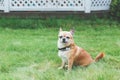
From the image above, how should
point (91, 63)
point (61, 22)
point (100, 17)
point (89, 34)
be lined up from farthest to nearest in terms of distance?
point (100, 17)
point (61, 22)
point (89, 34)
point (91, 63)

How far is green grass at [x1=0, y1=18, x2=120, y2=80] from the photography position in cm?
650

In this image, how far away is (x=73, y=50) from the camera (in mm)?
6914

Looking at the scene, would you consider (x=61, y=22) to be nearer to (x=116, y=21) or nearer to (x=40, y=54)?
(x=116, y=21)

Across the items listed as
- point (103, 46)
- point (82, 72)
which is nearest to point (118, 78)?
point (82, 72)

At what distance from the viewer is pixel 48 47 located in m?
8.88

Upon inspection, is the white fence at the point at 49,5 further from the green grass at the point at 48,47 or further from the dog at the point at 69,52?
the dog at the point at 69,52

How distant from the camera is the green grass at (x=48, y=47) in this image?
650cm

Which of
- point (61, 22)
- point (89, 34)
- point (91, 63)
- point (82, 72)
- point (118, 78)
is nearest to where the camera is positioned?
point (118, 78)

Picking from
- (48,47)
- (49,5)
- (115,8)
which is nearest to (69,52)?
(48,47)

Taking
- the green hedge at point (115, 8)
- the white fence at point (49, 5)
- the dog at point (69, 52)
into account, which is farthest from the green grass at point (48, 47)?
the white fence at point (49, 5)

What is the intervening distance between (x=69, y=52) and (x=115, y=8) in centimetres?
652

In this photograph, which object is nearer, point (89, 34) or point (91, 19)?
point (89, 34)

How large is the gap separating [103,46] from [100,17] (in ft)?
14.7

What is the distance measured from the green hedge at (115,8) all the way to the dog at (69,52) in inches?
240
